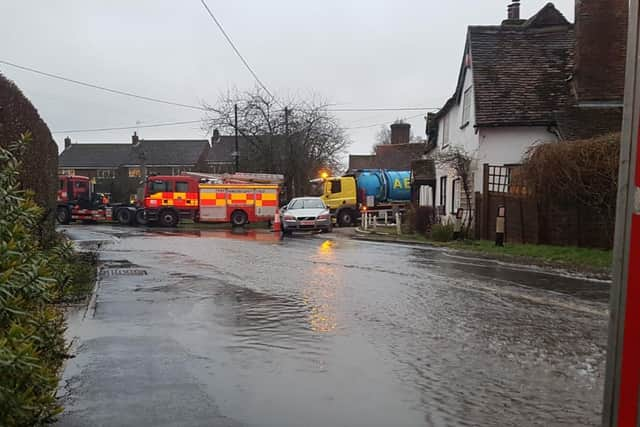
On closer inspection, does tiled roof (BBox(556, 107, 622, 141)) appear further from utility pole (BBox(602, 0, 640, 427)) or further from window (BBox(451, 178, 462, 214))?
utility pole (BBox(602, 0, 640, 427))

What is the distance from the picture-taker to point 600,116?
19750 millimetres

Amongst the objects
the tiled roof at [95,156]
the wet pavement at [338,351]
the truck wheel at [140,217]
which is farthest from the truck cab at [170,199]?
the tiled roof at [95,156]

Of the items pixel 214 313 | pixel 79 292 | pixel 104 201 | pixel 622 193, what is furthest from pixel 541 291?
pixel 104 201

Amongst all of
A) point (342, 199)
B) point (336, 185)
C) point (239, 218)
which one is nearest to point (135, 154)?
point (239, 218)

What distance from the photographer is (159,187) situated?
33.0m

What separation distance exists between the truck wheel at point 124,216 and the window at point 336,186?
12.2 meters

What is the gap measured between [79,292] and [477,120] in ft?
49.9

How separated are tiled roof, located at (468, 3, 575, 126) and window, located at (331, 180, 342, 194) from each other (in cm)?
1277

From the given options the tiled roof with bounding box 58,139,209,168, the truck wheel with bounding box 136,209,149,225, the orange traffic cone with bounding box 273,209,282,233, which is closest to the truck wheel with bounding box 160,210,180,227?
the truck wheel with bounding box 136,209,149,225

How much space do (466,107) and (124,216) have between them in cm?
2244

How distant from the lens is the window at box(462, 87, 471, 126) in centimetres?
2255

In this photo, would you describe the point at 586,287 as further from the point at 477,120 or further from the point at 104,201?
the point at 104,201

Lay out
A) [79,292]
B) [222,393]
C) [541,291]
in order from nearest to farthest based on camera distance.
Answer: [222,393] < [79,292] < [541,291]

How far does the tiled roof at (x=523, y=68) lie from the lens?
2045cm
